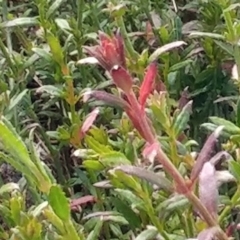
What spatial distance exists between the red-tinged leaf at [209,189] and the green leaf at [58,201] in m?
0.16

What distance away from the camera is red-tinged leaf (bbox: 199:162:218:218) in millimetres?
883

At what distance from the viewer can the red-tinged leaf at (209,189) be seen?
2.90 ft

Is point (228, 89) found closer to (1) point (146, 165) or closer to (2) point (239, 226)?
(1) point (146, 165)

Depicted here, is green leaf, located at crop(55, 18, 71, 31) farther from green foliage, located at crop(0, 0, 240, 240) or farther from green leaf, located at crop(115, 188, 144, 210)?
green leaf, located at crop(115, 188, 144, 210)

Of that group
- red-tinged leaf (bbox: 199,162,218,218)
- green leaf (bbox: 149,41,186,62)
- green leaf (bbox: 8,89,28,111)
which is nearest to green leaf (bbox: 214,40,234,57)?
green leaf (bbox: 149,41,186,62)

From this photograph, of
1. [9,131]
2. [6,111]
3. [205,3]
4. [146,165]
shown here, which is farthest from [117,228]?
[205,3]

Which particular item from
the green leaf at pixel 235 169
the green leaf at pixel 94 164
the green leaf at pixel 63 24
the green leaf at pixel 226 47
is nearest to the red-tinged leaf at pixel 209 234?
the green leaf at pixel 235 169

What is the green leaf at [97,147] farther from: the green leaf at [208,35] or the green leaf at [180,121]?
the green leaf at [208,35]

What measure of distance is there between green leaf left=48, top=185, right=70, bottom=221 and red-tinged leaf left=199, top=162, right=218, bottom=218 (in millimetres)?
156

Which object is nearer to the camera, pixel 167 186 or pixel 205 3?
pixel 167 186

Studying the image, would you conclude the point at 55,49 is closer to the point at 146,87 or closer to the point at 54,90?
the point at 54,90

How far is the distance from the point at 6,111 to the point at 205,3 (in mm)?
450

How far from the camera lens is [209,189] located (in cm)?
89

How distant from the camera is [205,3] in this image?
151 cm
